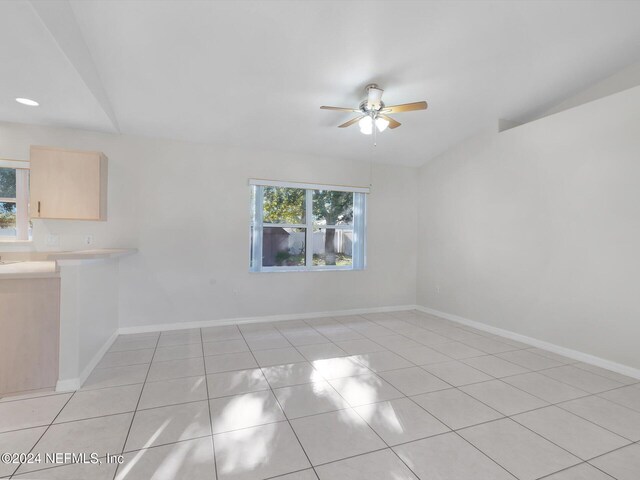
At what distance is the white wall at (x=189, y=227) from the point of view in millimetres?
3818

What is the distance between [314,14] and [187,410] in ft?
10.2

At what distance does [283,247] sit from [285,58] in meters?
2.65

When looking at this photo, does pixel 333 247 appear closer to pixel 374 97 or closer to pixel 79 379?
pixel 374 97

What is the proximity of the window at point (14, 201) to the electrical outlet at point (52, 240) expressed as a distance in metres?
0.21

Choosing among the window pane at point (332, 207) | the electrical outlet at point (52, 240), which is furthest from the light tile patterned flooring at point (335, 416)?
the window pane at point (332, 207)

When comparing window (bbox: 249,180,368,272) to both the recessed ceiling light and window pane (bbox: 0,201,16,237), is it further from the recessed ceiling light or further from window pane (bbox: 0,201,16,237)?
window pane (bbox: 0,201,16,237)

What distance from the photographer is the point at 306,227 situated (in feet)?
16.1

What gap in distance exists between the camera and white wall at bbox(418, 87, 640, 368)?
9.85 ft

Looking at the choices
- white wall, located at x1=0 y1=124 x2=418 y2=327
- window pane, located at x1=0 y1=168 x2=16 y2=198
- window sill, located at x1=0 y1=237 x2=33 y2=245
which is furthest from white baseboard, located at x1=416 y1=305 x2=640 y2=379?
window pane, located at x1=0 y1=168 x2=16 y2=198

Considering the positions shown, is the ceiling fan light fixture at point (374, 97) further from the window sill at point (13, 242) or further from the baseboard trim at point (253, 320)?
the window sill at point (13, 242)

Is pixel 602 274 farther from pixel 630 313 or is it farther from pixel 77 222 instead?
pixel 77 222

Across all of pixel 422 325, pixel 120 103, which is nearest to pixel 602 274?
pixel 422 325

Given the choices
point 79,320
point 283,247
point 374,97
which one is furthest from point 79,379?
point 374,97

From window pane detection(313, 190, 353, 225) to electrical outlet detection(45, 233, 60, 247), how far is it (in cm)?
325
